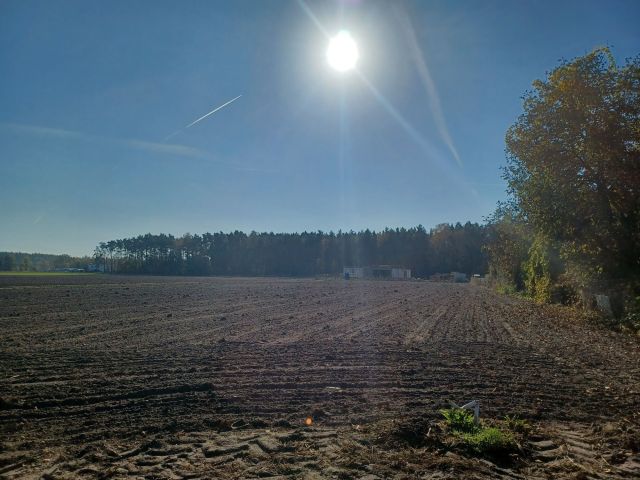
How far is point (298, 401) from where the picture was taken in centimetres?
730

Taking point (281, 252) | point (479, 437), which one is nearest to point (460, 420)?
point (479, 437)

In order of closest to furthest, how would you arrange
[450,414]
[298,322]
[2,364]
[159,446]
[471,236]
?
[159,446] < [450,414] < [2,364] < [298,322] < [471,236]

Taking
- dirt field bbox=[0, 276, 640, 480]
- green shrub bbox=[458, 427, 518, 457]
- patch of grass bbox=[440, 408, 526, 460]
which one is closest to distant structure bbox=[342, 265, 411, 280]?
dirt field bbox=[0, 276, 640, 480]

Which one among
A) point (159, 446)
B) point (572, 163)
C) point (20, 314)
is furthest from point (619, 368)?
point (20, 314)

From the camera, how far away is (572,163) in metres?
20.3

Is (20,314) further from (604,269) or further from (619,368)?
(604,269)

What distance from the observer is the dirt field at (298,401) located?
5004 mm

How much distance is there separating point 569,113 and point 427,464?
19.0 m

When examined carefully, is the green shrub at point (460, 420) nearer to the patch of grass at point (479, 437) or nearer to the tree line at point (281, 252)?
the patch of grass at point (479, 437)

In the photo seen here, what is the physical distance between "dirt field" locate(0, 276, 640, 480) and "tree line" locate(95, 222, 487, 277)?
4479 inches

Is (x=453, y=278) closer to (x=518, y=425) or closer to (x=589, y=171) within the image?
(x=589, y=171)

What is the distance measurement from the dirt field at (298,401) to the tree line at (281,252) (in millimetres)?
113772

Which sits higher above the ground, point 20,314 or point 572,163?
point 572,163

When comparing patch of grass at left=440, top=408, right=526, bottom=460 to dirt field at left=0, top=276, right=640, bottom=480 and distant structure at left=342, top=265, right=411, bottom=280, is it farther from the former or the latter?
distant structure at left=342, top=265, right=411, bottom=280
